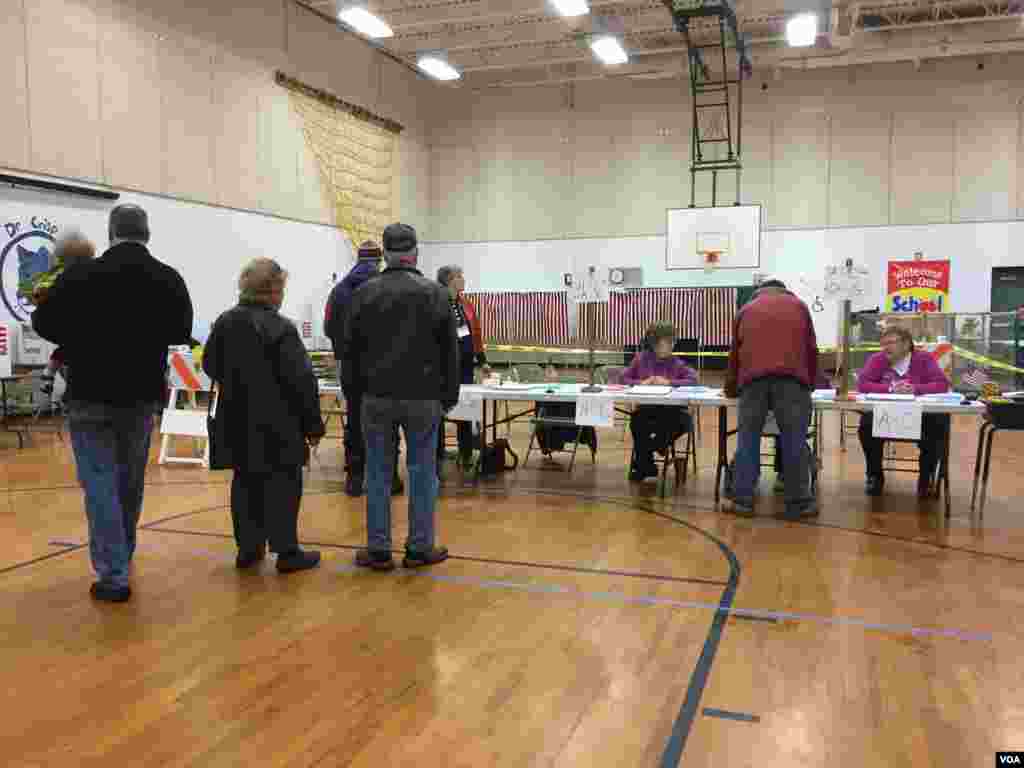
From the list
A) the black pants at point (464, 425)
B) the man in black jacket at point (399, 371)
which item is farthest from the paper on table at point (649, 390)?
the man in black jacket at point (399, 371)

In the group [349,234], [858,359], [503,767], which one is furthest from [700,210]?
[503,767]

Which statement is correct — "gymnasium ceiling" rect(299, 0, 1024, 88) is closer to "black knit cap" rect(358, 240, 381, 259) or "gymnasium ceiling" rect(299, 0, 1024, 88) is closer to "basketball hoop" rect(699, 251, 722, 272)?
"basketball hoop" rect(699, 251, 722, 272)

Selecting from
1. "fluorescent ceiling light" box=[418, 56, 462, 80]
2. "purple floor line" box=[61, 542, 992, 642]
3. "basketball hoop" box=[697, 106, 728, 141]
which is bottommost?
"purple floor line" box=[61, 542, 992, 642]

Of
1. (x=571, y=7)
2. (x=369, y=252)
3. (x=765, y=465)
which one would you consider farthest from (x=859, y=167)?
(x=369, y=252)

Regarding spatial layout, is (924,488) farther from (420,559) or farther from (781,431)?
(420,559)

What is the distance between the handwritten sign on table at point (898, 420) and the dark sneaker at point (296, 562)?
3129 mm

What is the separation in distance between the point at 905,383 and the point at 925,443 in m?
0.42

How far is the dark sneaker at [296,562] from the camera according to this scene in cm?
356

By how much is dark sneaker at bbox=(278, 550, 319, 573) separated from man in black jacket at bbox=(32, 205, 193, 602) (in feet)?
1.99

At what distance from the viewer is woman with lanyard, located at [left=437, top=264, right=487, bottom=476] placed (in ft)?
17.3

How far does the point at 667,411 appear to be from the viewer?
18.4ft

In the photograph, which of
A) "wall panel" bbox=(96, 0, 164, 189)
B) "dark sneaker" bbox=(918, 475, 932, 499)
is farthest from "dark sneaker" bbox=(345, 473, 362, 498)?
"wall panel" bbox=(96, 0, 164, 189)

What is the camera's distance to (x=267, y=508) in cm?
353

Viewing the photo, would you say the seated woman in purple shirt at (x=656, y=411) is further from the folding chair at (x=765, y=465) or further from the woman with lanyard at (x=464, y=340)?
the woman with lanyard at (x=464, y=340)
